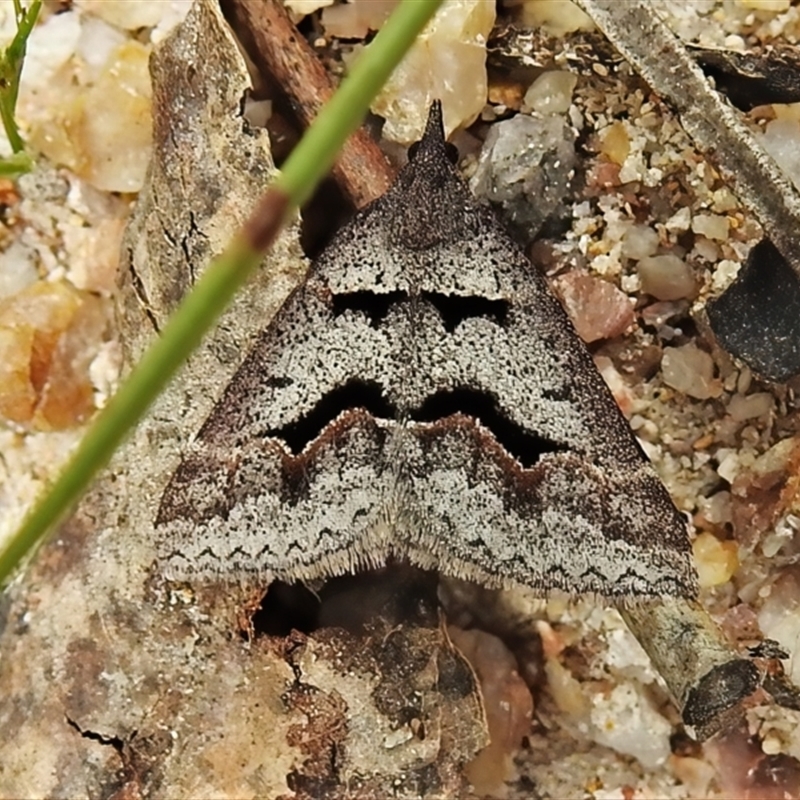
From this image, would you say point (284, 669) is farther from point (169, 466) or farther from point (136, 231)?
point (136, 231)

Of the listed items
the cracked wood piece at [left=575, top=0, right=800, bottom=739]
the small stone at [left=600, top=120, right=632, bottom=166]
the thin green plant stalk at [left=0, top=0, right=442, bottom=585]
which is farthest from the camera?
the small stone at [left=600, top=120, right=632, bottom=166]

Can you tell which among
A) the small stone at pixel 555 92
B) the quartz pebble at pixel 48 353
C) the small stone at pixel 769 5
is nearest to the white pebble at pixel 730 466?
the small stone at pixel 555 92

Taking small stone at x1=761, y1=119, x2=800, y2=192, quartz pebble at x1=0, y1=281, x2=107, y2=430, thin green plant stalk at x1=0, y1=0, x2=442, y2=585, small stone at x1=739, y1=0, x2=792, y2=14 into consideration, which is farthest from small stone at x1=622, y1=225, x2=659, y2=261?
thin green plant stalk at x1=0, y1=0, x2=442, y2=585

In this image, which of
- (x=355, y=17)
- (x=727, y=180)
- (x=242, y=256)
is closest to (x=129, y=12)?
(x=355, y=17)

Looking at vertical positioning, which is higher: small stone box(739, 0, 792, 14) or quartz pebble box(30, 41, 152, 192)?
small stone box(739, 0, 792, 14)

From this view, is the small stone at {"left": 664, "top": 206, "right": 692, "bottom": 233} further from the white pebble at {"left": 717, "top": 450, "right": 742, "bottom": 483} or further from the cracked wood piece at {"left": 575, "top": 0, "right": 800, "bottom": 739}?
the white pebble at {"left": 717, "top": 450, "right": 742, "bottom": 483}

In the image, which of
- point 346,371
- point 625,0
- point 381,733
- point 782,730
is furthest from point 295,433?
point 782,730
